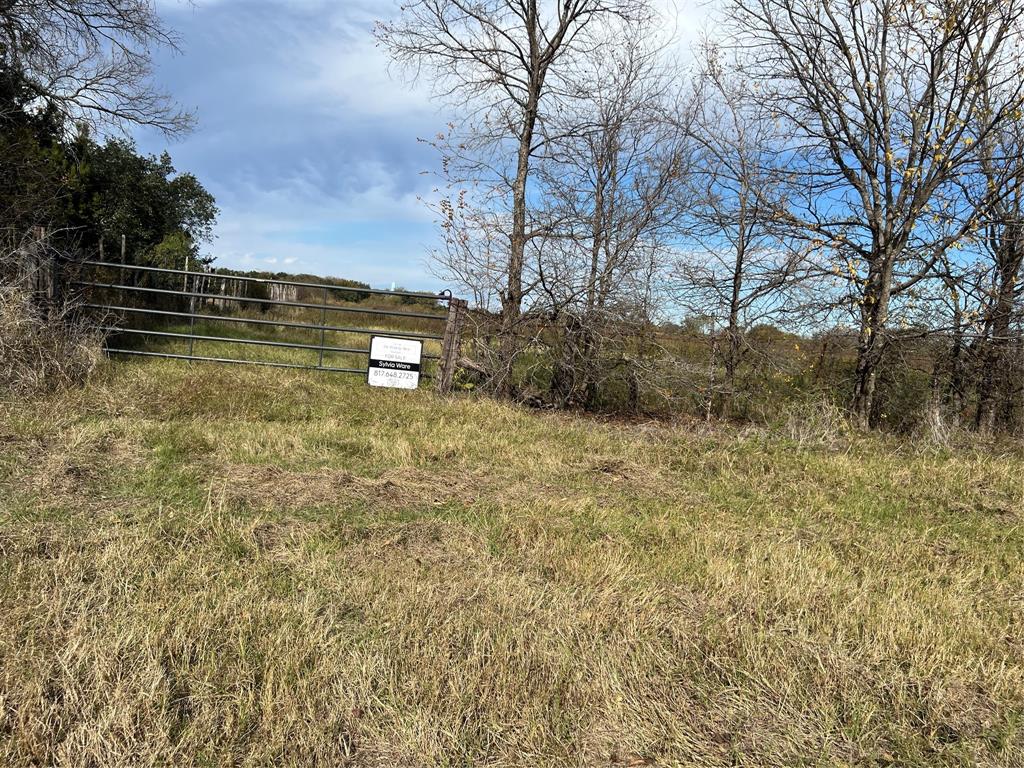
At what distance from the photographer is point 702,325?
437 inches

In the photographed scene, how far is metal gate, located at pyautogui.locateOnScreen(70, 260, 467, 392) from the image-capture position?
9.58 m

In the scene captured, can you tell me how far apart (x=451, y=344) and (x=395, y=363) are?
93 centimetres

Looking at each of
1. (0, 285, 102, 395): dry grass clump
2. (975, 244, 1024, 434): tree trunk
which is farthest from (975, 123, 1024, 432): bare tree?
(0, 285, 102, 395): dry grass clump

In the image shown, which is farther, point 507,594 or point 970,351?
point 970,351

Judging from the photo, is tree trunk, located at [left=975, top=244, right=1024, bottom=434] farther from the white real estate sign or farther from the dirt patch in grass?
the dirt patch in grass

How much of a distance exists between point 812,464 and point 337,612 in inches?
217

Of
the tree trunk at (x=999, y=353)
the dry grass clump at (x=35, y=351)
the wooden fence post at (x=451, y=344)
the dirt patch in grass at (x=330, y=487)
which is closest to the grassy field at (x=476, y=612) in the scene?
the dirt patch in grass at (x=330, y=487)

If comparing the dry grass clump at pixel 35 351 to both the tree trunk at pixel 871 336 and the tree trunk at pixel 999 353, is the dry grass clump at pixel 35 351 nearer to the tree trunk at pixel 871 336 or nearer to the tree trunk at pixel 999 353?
the tree trunk at pixel 871 336

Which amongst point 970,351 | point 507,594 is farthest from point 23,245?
point 970,351

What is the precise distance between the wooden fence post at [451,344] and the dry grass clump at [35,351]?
4672mm

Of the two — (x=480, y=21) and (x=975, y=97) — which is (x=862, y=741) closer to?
(x=975, y=97)

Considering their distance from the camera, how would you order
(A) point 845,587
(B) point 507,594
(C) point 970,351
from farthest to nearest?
(C) point 970,351
(A) point 845,587
(B) point 507,594

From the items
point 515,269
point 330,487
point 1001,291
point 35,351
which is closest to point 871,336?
point 1001,291

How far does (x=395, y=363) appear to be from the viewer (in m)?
9.63
